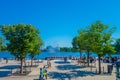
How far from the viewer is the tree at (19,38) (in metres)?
36.6

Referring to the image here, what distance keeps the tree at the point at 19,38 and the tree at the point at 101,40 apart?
7960 mm

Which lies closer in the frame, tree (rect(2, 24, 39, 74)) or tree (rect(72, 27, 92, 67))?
tree (rect(2, 24, 39, 74))

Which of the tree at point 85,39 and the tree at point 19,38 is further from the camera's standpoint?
the tree at point 85,39

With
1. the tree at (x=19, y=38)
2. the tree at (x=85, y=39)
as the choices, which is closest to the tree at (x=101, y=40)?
the tree at (x=85, y=39)

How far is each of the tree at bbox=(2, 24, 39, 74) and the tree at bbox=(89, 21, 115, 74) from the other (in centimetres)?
796

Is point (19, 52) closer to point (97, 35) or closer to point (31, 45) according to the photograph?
point (31, 45)

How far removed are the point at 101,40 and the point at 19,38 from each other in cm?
1037

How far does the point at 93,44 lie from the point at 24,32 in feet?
29.3

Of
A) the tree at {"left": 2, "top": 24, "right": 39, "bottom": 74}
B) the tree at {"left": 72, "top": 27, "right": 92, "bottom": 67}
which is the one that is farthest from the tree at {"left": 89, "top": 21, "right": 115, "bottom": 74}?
the tree at {"left": 2, "top": 24, "right": 39, "bottom": 74}

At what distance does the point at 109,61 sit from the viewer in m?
62.7

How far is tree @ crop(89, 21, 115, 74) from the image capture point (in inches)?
1454

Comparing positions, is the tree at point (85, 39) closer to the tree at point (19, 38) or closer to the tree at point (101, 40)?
the tree at point (101, 40)

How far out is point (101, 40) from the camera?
123 ft

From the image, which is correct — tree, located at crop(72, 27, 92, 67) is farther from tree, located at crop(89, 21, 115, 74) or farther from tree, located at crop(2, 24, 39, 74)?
tree, located at crop(2, 24, 39, 74)
